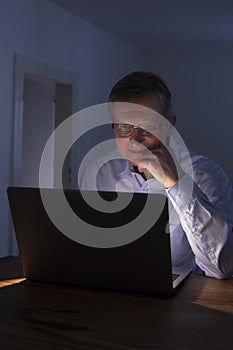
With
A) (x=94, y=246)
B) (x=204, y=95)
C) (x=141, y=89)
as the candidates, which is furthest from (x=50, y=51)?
(x=94, y=246)

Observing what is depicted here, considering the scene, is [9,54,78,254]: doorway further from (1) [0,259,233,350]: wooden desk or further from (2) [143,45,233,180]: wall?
(1) [0,259,233,350]: wooden desk

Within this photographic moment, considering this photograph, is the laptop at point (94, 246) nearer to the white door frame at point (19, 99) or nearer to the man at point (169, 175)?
the man at point (169, 175)

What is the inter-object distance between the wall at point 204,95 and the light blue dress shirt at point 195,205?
3810 mm

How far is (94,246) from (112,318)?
7.4 inches

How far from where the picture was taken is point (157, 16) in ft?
14.3

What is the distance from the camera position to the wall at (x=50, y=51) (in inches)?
139

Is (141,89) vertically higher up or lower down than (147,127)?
higher up

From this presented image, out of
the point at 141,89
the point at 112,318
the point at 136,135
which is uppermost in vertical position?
the point at 141,89

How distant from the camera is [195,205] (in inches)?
49.2

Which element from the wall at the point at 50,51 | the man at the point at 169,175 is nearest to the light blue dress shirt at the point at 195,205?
the man at the point at 169,175

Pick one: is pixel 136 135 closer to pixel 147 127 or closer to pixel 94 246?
pixel 147 127

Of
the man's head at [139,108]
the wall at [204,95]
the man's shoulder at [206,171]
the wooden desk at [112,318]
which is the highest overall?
the wall at [204,95]

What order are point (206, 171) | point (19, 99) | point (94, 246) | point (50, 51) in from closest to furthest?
point (94, 246) < point (206, 171) < point (19, 99) < point (50, 51)

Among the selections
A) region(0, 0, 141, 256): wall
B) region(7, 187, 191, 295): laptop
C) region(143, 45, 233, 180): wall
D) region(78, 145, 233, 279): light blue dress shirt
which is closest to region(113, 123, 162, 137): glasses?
region(78, 145, 233, 279): light blue dress shirt
